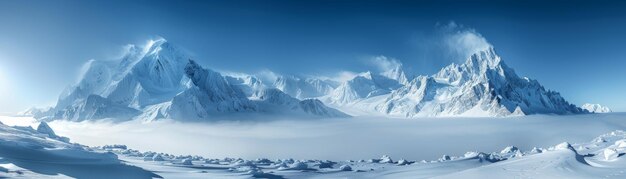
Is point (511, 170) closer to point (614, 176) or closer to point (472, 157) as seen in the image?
point (614, 176)

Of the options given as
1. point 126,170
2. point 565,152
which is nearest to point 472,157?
point 565,152

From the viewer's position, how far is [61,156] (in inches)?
1704

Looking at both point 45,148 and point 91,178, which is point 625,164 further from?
point 45,148

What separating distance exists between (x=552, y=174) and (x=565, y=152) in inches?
606

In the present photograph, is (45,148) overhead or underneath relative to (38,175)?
overhead

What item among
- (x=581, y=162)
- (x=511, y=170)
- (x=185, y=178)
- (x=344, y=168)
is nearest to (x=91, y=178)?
(x=185, y=178)

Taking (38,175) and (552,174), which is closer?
(38,175)

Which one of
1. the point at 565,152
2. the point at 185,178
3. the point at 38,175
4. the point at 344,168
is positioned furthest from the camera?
the point at 344,168

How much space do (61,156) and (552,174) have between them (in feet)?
155

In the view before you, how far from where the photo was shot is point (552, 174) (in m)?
40.5

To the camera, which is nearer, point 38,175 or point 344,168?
point 38,175

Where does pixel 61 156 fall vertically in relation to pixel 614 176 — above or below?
above

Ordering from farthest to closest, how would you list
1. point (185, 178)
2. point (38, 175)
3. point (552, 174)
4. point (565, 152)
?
point (565, 152), point (185, 178), point (552, 174), point (38, 175)

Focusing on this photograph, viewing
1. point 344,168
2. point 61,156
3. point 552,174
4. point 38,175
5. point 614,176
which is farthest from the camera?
point 344,168
